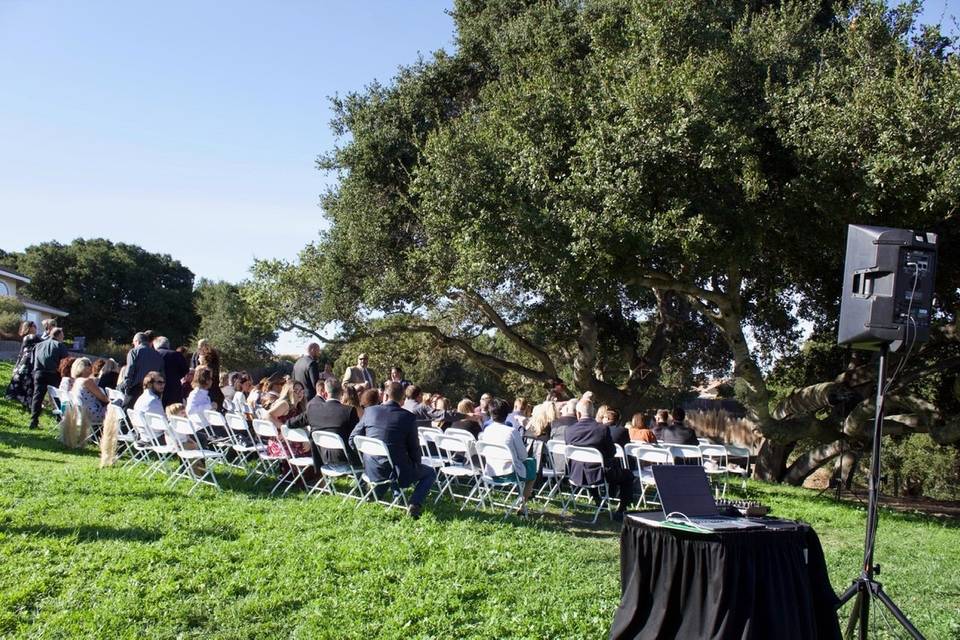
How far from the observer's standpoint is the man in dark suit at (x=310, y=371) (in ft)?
33.5

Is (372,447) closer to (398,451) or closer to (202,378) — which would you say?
A: (398,451)

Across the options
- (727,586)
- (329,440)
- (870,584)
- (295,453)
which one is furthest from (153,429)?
(870,584)

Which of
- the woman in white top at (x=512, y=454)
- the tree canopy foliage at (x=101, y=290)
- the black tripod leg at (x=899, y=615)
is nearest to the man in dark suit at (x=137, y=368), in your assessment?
the woman in white top at (x=512, y=454)

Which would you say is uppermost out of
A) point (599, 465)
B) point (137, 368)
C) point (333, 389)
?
point (333, 389)

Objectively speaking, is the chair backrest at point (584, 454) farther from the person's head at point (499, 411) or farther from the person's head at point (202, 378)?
the person's head at point (202, 378)

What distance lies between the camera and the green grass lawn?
13.7 ft

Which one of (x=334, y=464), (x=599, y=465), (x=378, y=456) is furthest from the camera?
(x=599, y=465)

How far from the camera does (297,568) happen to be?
16.5 feet

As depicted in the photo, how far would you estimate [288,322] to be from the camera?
53.5ft

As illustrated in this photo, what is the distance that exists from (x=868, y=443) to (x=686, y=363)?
5.42 m

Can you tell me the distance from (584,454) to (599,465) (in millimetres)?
277

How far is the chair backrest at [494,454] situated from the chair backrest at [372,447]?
0.94 m

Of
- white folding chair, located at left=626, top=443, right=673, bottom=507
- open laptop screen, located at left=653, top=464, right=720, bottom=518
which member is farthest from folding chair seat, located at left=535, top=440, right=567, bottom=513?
open laptop screen, located at left=653, top=464, right=720, bottom=518

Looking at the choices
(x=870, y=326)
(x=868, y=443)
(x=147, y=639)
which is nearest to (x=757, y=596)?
(x=870, y=326)
